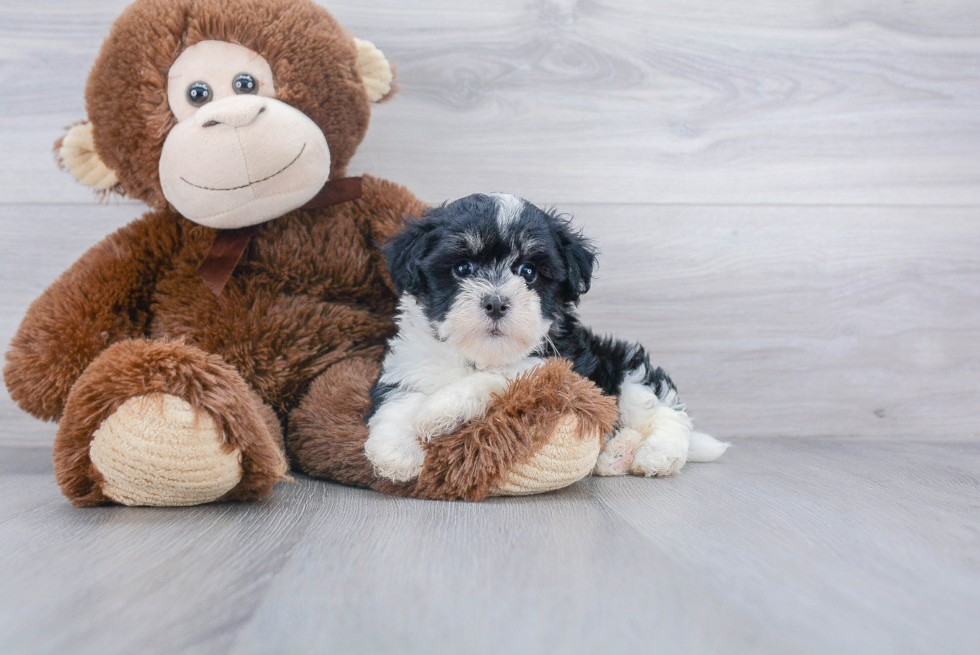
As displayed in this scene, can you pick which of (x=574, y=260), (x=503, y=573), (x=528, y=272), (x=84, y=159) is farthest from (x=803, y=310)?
(x=84, y=159)

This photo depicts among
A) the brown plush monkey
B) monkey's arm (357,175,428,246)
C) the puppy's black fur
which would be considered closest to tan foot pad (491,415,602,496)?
the brown plush monkey

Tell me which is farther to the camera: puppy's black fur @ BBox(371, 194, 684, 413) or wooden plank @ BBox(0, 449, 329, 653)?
puppy's black fur @ BBox(371, 194, 684, 413)

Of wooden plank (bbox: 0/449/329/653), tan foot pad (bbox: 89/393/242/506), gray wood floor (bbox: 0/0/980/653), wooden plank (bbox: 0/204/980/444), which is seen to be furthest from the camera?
wooden plank (bbox: 0/204/980/444)

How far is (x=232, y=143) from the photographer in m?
1.35

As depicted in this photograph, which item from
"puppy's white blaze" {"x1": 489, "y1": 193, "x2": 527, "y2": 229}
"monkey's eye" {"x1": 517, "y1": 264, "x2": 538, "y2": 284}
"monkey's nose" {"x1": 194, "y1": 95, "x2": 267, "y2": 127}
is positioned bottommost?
"monkey's eye" {"x1": 517, "y1": 264, "x2": 538, "y2": 284}

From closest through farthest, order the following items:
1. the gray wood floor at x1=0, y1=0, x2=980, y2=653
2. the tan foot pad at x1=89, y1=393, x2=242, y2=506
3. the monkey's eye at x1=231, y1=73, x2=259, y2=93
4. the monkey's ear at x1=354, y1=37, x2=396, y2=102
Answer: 1. the tan foot pad at x1=89, y1=393, x2=242, y2=506
2. the monkey's eye at x1=231, y1=73, x2=259, y2=93
3. the monkey's ear at x1=354, y1=37, x2=396, y2=102
4. the gray wood floor at x1=0, y1=0, x2=980, y2=653

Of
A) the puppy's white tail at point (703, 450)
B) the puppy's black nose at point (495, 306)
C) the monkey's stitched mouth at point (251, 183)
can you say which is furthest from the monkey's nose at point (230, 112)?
the puppy's white tail at point (703, 450)

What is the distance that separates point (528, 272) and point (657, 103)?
940mm

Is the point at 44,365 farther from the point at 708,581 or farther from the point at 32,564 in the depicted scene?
the point at 708,581

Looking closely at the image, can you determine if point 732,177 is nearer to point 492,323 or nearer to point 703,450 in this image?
point 703,450

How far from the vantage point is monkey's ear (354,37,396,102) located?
1.59 m

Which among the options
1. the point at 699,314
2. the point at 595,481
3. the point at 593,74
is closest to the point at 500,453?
the point at 595,481

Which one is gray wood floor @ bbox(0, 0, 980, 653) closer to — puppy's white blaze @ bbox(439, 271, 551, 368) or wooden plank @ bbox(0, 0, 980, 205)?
wooden plank @ bbox(0, 0, 980, 205)

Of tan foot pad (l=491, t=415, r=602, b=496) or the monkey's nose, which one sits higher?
the monkey's nose
